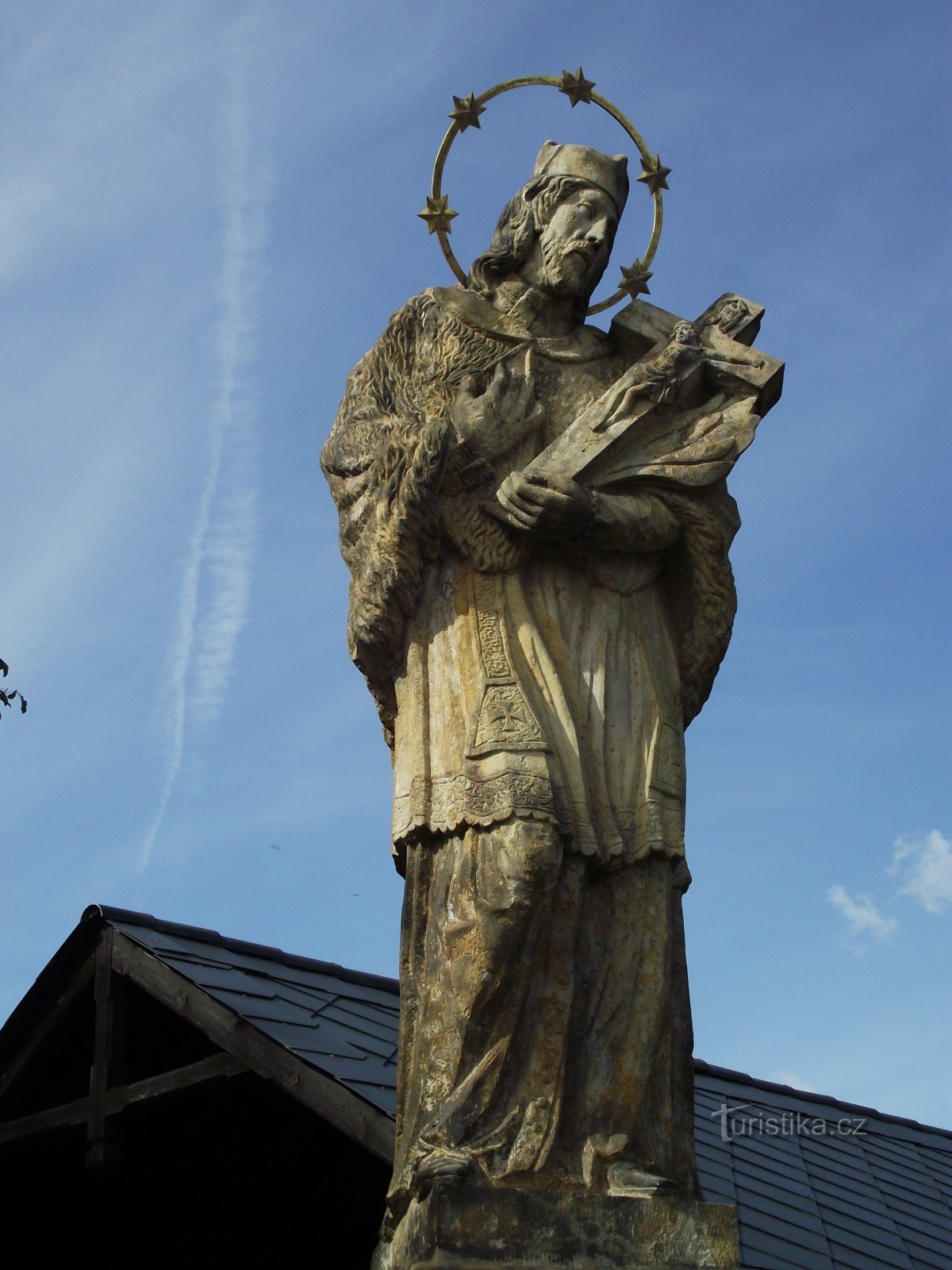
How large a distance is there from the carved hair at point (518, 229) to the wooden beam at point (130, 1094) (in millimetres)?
4101

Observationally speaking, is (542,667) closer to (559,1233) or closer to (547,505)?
(547,505)

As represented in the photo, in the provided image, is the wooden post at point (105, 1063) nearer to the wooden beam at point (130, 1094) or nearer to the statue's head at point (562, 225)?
the wooden beam at point (130, 1094)

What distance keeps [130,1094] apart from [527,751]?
177 inches

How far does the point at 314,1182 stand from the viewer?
10.1 m

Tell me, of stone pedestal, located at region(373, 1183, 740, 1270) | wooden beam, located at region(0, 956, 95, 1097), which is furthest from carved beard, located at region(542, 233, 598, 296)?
wooden beam, located at region(0, 956, 95, 1097)

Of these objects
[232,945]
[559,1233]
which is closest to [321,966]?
[232,945]

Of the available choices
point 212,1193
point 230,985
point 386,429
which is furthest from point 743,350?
point 212,1193

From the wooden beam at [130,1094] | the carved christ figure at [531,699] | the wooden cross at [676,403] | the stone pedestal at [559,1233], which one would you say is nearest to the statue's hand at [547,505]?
the carved christ figure at [531,699]

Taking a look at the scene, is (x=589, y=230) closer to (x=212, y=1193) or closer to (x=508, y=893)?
(x=508, y=893)

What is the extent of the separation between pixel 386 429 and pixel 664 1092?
228cm

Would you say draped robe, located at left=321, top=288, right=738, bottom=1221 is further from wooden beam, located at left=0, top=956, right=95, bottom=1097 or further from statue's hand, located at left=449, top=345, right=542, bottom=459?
wooden beam, located at left=0, top=956, right=95, bottom=1097

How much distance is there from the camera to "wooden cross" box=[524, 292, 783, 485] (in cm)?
639

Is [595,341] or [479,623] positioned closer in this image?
[479,623]

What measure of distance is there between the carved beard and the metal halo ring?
260 millimetres
